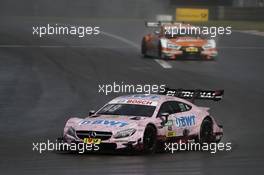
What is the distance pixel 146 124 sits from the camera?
16125mm

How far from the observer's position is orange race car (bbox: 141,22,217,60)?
33438 millimetres

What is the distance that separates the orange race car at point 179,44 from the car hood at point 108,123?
Result: 17.0 metres

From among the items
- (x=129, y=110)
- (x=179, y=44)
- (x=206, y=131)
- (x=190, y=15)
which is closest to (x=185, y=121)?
(x=206, y=131)

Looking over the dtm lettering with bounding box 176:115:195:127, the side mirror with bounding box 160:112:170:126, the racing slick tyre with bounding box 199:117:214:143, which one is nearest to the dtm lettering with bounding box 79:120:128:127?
the side mirror with bounding box 160:112:170:126

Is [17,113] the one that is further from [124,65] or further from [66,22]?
[66,22]

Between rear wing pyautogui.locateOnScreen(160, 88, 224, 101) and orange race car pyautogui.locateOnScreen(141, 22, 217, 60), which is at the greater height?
rear wing pyautogui.locateOnScreen(160, 88, 224, 101)

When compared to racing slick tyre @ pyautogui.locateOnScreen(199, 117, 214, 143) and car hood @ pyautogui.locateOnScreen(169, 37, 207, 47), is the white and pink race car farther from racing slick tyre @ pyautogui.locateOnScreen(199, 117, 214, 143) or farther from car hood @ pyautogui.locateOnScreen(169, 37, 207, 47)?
car hood @ pyautogui.locateOnScreen(169, 37, 207, 47)

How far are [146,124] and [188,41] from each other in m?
17.7

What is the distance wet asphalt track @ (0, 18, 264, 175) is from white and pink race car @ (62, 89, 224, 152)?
1.02 ft

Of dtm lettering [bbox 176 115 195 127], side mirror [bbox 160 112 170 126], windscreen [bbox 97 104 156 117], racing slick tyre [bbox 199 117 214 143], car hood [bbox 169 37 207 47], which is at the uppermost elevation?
windscreen [bbox 97 104 156 117]

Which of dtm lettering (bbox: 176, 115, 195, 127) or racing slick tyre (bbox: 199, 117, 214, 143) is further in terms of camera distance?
racing slick tyre (bbox: 199, 117, 214, 143)

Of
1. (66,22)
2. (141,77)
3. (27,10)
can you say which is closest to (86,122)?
(141,77)

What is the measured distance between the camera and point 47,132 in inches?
760

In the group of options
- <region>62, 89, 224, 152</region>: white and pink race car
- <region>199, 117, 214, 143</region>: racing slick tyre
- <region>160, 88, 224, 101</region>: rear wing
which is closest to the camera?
<region>62, 89, 224, 152</region>: white and pink race car
